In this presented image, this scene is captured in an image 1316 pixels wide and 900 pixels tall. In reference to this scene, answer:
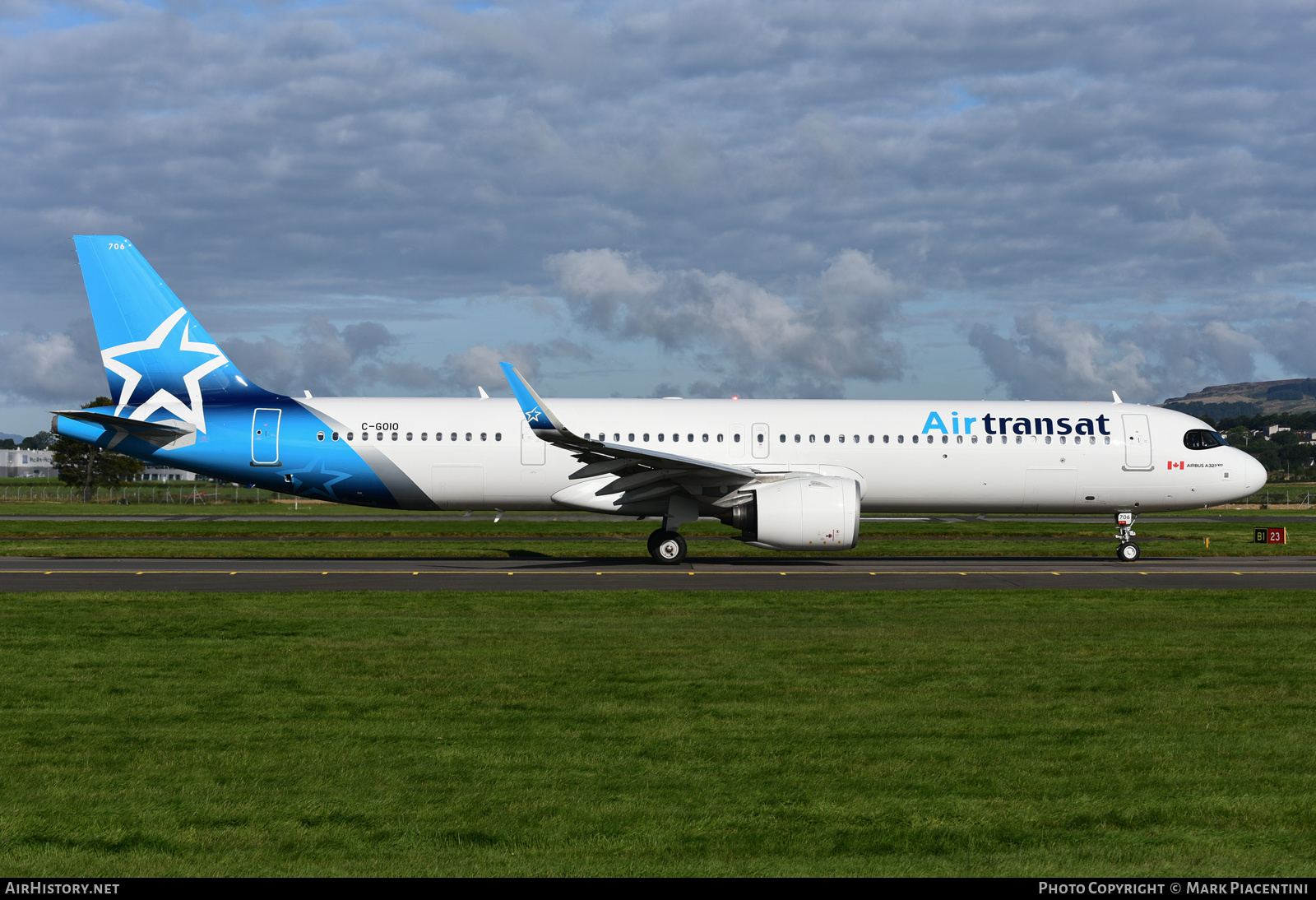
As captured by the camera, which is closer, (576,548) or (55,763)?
(55,763)

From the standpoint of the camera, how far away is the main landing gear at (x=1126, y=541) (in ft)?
89.9

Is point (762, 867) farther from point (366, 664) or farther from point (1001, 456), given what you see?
point (1001, 456)

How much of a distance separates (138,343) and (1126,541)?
25541mm

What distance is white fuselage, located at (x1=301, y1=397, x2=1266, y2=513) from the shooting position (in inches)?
1044

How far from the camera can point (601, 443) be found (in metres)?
25.6

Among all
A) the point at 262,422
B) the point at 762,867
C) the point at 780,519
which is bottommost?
the point at 762,867

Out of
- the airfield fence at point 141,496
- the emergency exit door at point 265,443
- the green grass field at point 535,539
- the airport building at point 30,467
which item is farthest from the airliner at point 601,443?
the airport building at point 30,467

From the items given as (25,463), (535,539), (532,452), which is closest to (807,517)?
(532,452)

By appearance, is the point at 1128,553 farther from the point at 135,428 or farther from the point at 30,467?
the point at 30,467

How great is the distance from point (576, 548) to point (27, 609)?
15677mm

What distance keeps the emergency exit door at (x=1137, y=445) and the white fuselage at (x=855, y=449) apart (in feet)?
0.10

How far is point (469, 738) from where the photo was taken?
8.45 meters

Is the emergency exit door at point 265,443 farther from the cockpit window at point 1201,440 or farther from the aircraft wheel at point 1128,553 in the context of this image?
the cockpit window at point 1201,440

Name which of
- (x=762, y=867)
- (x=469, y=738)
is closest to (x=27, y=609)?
(x=469, y=738)
